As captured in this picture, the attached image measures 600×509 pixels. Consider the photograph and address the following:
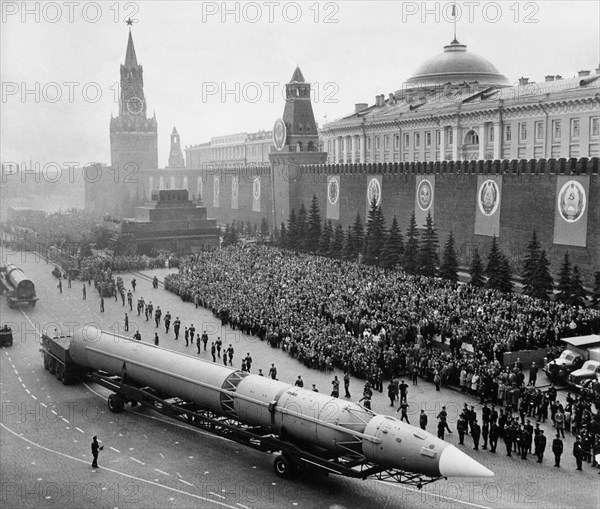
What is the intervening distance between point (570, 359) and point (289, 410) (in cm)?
965

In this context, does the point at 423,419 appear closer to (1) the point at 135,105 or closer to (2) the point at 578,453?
(2) the point at 578,453

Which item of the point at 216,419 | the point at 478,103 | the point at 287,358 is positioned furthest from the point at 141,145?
the point at 216,419

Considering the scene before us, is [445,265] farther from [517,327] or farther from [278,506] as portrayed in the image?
[278,506]

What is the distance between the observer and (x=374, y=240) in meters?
41.0

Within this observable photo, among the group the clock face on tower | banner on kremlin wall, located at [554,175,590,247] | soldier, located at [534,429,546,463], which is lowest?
soldier, located at [534,429,546,463]

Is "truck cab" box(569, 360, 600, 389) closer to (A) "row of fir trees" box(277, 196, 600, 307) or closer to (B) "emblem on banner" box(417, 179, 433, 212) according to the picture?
(A) "row of fir trees" box(277, 196, 600, 307)

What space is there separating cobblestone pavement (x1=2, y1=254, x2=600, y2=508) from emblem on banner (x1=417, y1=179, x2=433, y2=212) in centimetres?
1487

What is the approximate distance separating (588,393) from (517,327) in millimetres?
5166

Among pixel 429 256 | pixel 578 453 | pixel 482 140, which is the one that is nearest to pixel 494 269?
pixel 429 256

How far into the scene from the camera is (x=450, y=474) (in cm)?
1295

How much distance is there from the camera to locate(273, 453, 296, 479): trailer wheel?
49.1 feet

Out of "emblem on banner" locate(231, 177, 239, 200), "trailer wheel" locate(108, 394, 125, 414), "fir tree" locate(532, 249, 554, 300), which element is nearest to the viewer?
"trailer wheel" locate(108, 394, 125, 414)

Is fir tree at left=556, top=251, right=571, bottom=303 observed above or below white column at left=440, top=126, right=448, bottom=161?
below

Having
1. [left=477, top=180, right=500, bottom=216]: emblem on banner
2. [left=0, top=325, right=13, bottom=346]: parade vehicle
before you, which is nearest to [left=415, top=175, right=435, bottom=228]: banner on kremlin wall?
[left=477, top=180, right=500, bottom=216]: emblem on banner
